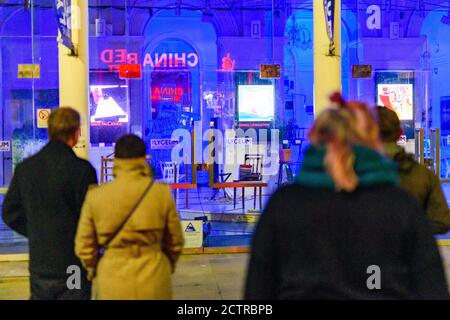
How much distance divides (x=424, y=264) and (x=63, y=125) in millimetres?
2566

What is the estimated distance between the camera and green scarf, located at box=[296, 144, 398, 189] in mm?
2471

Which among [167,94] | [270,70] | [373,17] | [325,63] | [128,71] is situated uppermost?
[373,17]

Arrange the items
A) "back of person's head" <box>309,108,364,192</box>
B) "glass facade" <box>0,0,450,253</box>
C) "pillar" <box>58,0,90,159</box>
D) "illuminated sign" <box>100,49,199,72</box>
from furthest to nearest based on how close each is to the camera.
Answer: "illuminated sign" <box>100,49,199,72</box> → "glass facade" <box>0,0,450,253</box> → "pillar" <box>58,0,90,159</box> → "back of person's head" <box>309,108,364,192</box>

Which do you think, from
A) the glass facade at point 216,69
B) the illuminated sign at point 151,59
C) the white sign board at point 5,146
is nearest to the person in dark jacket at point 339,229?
the glass facade at point 216,69

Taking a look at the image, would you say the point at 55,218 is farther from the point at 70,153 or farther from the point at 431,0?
the point at 431,0

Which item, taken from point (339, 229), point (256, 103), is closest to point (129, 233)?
point (339, 229)

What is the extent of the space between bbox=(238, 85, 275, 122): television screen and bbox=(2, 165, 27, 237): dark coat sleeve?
386 inches

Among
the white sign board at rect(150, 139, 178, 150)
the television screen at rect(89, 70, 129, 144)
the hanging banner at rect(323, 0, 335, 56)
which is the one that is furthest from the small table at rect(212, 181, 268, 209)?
the hanging banner at rect(323, 0, 335, 56)

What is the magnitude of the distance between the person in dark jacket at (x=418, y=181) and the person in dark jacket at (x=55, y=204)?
1.96m

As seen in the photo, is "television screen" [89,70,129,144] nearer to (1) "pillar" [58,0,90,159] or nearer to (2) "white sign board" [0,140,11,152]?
(2) "white sign board" [0,140,11,152]

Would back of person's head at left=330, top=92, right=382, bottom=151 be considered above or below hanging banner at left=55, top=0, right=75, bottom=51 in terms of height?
below

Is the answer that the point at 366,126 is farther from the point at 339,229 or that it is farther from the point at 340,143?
the point at 339,229

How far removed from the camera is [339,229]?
8.15ft

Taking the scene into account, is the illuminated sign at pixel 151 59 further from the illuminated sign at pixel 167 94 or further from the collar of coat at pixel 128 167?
the collar of coat at pixel 128 167
